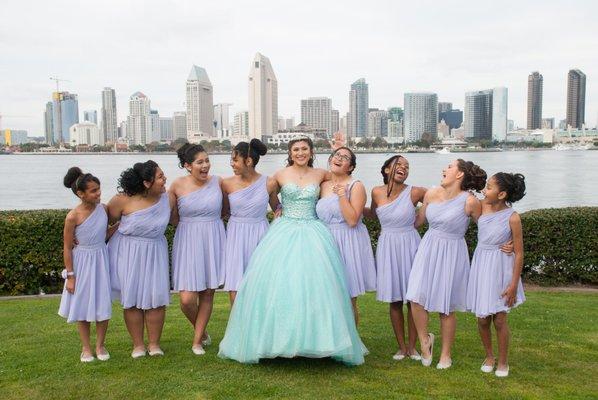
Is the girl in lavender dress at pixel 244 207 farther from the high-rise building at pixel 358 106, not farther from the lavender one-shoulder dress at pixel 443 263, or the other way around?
the high-rise building at pixel 358 106

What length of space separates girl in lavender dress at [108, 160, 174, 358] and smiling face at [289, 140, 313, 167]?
120cm

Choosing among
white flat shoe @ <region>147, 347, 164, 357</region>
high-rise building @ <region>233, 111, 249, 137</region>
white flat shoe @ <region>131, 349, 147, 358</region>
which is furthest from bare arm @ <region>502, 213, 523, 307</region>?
high-rise building @ <region>233, 111, 249, 137</region>

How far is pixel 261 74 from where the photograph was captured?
162750 mm

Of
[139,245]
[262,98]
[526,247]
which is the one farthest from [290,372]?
[262,98]

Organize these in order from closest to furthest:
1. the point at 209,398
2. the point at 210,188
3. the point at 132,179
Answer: the point at 209,398 → the point at 132,179 → the point at 210,188

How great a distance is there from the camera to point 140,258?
5.56 m

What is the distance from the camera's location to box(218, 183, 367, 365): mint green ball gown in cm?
484

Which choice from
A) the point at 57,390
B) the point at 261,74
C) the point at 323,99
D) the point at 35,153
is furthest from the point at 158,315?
the point at 35,153

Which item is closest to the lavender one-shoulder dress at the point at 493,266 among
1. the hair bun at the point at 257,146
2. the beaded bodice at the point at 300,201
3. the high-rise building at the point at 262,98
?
the beaded bodice at the point at 300,201

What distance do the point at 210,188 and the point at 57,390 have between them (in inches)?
86.1

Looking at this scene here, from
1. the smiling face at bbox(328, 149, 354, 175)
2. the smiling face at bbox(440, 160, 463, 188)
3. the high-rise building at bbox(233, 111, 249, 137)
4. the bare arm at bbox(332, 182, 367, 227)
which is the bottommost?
the bare arm at bbox(332, 182, 367, 227)

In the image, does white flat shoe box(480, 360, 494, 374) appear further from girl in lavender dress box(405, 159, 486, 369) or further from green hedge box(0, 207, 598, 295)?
green hedge box(0, 207, 598, 295)

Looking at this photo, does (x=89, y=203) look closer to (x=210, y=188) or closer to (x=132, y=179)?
(x=132, y=179)

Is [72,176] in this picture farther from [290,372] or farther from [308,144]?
[290,372]
